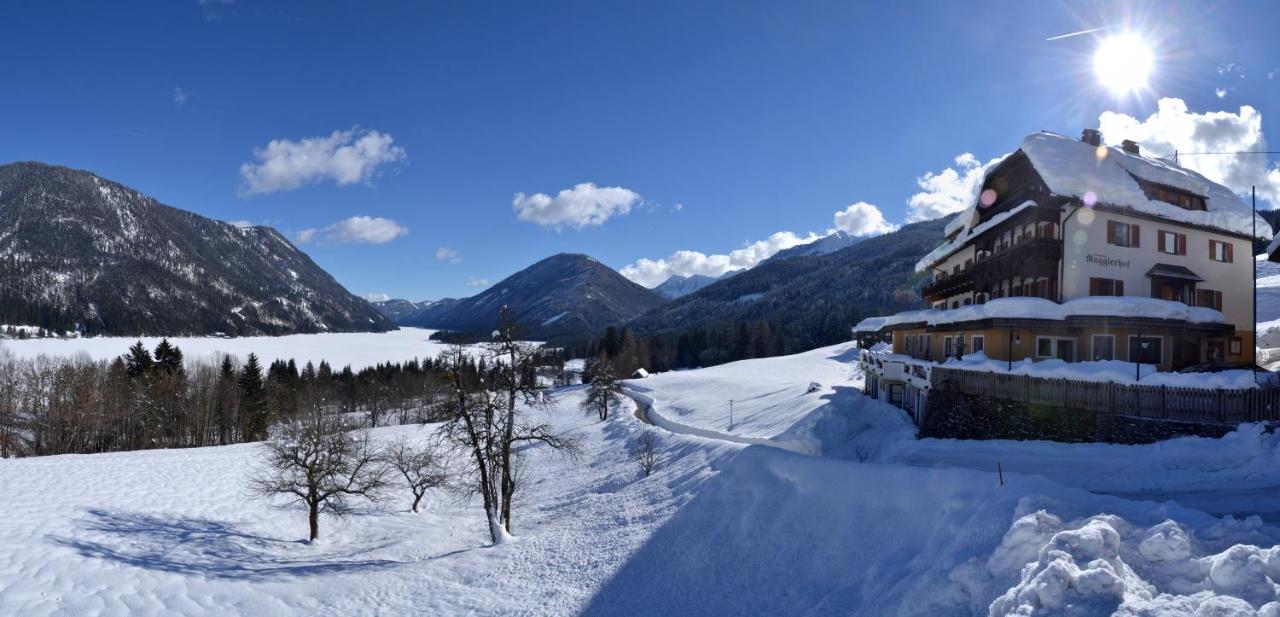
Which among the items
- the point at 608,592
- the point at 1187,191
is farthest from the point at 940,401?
the point at 1187,191

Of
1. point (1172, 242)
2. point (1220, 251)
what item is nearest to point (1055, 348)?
point (1172, 242)

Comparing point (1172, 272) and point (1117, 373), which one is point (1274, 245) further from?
point (1117, 373)

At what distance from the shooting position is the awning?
27.2 meters

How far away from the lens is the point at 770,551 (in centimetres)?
1639

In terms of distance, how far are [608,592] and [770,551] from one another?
199 inches

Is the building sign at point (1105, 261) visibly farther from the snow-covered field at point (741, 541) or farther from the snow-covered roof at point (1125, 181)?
the snow-covered field at point (741, 541)

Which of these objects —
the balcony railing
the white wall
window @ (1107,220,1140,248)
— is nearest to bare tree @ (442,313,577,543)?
the balcony railing

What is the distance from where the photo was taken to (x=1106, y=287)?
88.5ft

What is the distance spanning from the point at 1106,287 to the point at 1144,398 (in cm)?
1042

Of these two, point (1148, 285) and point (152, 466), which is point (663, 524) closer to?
point (1148, 285)

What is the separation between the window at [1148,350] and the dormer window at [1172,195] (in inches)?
320

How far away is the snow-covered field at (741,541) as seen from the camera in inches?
350

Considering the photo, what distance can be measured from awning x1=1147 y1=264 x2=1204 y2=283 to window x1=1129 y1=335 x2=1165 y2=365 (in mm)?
3550

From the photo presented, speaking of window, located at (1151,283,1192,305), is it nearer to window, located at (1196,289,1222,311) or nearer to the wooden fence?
window, located at (1196,289,1222,311)
